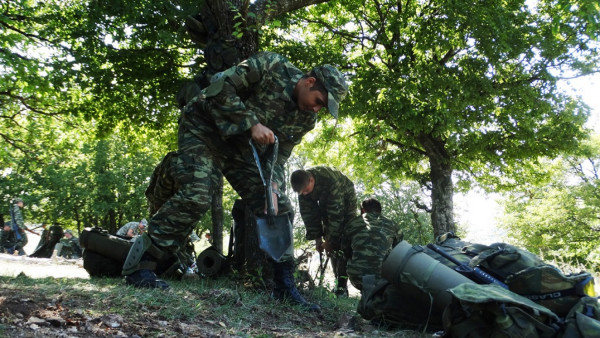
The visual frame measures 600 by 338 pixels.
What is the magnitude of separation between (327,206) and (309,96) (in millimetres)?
2693

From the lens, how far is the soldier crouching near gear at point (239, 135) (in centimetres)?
376

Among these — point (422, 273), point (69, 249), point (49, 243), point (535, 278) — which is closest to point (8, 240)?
point (49, 243)

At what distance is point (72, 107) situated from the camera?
10.8 meters

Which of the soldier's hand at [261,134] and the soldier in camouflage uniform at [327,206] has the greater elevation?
the soldier's hand at [261,134]

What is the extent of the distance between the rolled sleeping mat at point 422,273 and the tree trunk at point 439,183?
1138 centimetres

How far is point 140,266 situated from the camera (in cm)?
379

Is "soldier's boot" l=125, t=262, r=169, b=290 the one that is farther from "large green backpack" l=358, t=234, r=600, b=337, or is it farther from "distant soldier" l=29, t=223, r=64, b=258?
"distant soldier" l=29, t=223, r=64, b=258

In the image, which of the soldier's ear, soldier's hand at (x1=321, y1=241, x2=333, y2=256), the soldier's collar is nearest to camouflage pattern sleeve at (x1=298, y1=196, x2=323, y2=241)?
soldier's hand at (x1=321, y1=241, x2=333, y2=256)

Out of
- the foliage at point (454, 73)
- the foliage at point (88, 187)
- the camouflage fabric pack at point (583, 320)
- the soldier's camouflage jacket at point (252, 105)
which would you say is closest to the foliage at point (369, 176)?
the foliage at point (454, 73)

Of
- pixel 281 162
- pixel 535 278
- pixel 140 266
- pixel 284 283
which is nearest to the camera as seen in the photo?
pixel 535 278

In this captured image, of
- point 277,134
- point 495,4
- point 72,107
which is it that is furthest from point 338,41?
point 277,134

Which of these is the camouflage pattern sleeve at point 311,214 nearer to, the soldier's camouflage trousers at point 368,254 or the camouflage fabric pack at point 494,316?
the soldier's camouflage trousers at point 368,254

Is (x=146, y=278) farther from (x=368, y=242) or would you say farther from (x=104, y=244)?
(x=368, y=242)

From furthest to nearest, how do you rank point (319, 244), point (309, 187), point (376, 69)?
1. point (376, 69)
2. point (319, 244)
3. point (309, 187)
